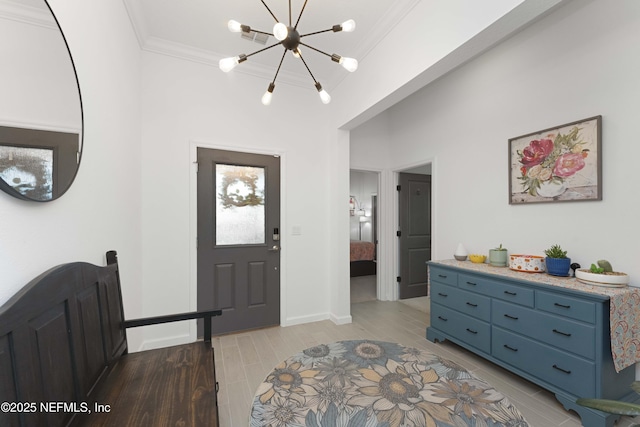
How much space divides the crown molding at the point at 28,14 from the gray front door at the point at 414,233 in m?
4.14

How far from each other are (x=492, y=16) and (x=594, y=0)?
1370 mm

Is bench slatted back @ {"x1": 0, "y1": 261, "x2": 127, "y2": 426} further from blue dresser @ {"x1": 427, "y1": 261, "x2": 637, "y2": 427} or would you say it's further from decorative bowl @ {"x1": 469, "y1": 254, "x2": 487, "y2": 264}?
decorative bowl @ {"x1": 469, "y1": 254, "x2": 487, "y2": 264}

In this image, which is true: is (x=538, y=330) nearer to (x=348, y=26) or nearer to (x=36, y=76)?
(x=348, y=26)

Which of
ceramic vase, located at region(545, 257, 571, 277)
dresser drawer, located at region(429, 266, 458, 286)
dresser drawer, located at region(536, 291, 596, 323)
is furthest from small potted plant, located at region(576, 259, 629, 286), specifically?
dresser drawer, located at region(429, 266, 458, 286)

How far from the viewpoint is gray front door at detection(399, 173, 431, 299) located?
14.6 feet

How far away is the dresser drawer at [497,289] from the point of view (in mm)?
2080

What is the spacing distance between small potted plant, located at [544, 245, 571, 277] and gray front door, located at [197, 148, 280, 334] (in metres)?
2.63

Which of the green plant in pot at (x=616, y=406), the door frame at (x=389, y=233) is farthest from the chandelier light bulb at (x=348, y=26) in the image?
the door frame at (x=389, y=233)

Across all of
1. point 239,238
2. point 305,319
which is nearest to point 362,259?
point 305,319

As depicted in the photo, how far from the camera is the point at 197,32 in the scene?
8.41 feet

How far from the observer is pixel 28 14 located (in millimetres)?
926

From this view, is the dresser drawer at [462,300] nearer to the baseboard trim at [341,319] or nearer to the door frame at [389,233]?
the baseboard trim at [341,319]

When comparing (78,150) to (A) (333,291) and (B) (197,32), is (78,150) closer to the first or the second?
(B) (197,32)

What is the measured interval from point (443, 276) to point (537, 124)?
1.71 m
